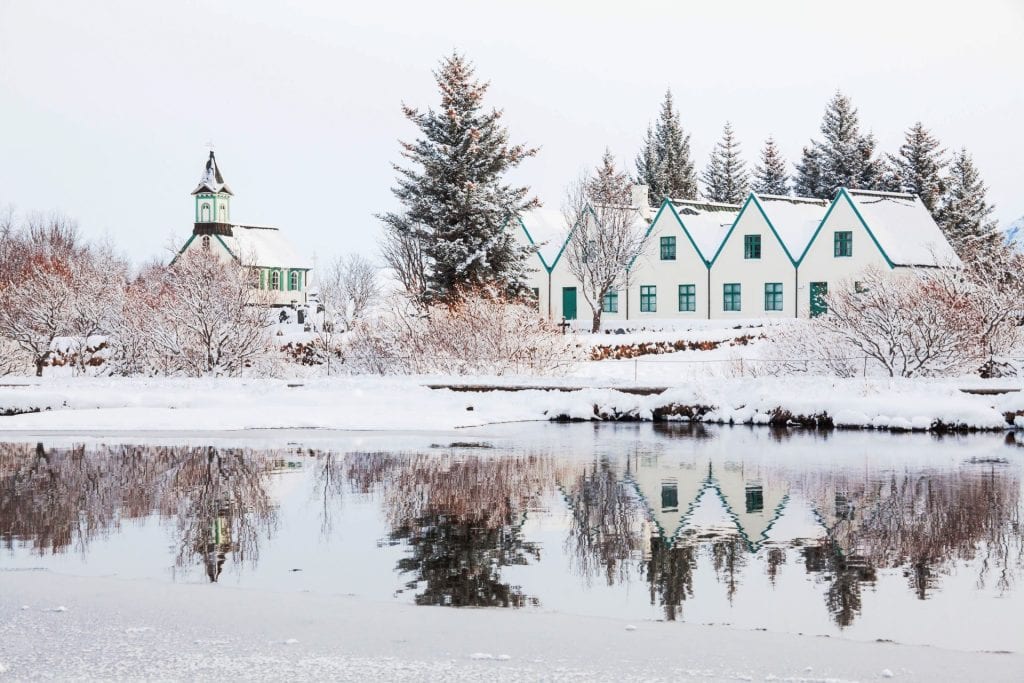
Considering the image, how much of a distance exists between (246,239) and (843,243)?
176 ft

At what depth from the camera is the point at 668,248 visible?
56406 millimetres

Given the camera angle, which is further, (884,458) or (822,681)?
(884,458)

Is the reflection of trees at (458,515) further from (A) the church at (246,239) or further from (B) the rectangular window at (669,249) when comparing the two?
(A) the church at (246,239)

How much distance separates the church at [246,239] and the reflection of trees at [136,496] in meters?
73.4

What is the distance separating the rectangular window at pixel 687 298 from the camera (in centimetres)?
5556

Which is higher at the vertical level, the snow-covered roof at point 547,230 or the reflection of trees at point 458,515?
the snow-covered roof at point 547,230

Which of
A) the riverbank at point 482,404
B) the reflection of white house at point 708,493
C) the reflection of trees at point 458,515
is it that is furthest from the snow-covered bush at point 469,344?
the reflection of white house at point 708,493

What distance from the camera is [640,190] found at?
63312 mm

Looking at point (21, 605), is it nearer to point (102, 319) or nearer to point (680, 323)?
point (102, 319)

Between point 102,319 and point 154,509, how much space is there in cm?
2484

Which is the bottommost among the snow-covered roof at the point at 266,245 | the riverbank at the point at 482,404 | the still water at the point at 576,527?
the still water at the point at 576,527

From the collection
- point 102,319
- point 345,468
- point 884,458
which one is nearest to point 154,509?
point 345,468

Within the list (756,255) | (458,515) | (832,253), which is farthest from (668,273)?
(458,515)

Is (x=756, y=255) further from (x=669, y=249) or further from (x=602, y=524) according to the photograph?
(x=602, y=524)
